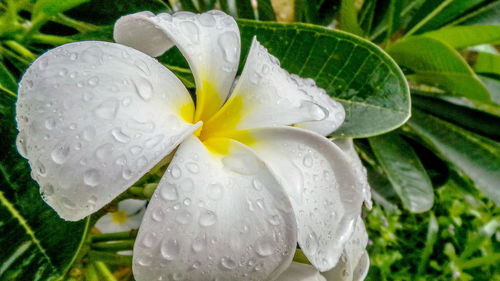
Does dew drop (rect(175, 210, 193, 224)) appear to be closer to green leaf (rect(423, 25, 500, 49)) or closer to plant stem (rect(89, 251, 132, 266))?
plant stem (rect(89, 251, 132, 266))

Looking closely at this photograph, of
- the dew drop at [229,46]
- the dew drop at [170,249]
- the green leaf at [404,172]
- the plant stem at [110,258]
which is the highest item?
the dew drop at [229,46]

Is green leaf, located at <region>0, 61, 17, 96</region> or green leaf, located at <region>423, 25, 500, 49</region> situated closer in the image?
green leaf, located at <region>0, 61, 17, 96</region>

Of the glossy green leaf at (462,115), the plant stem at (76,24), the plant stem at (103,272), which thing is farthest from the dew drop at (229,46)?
the glossy green leaf at (462,115)

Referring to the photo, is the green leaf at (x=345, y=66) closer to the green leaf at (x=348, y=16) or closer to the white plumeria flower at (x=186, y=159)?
A: the white plumeria flower at (x=186, y=159)


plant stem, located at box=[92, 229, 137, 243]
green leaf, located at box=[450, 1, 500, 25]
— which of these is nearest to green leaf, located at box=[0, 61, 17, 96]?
plant stem, located at box=[92, 229, 137, 243]

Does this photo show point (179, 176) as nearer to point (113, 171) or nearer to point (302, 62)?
point (113, 171)

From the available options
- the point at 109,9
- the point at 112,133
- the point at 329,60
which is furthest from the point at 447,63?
the point at 112,133
